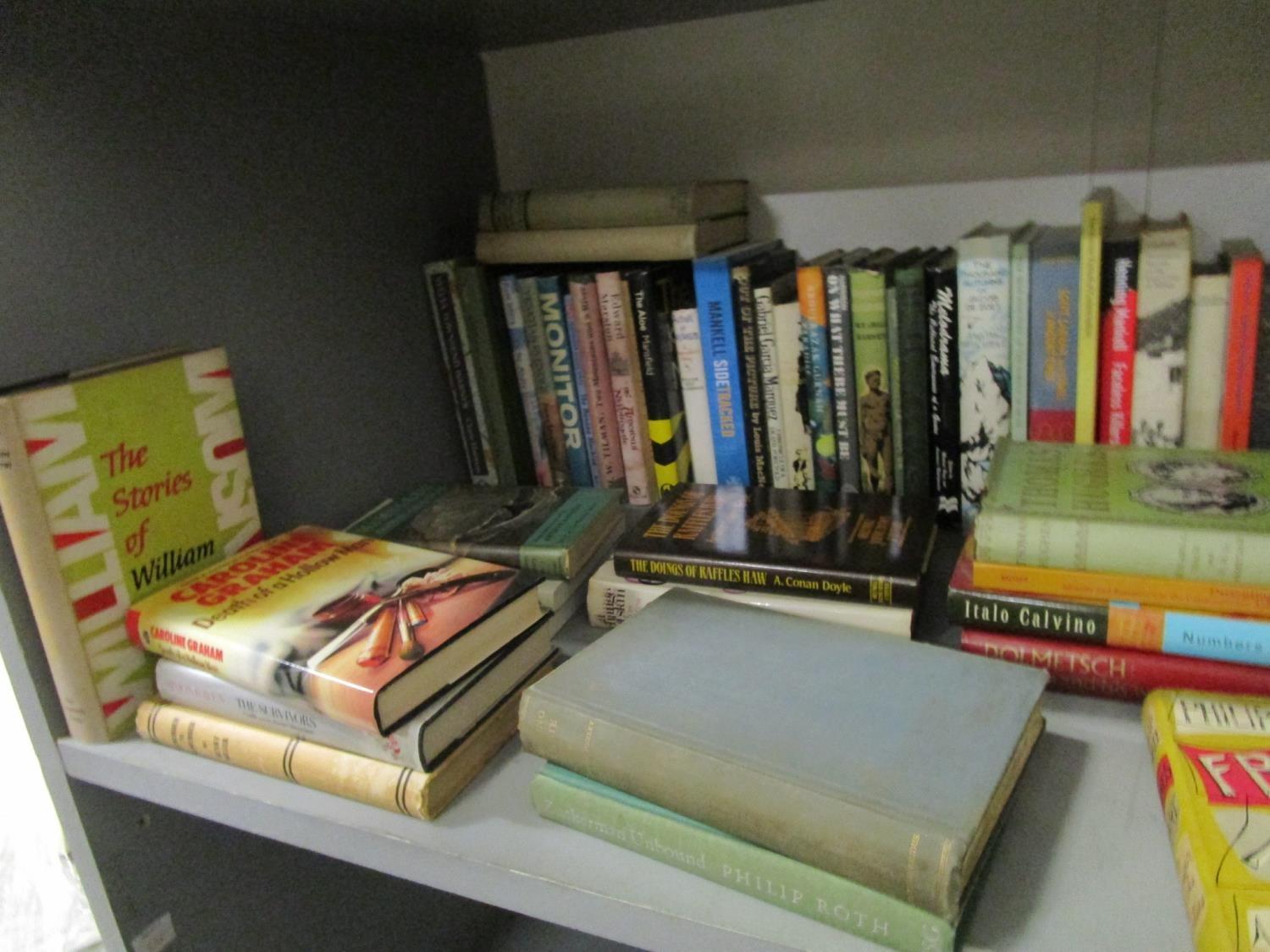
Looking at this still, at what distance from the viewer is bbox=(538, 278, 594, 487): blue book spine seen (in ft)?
3.03

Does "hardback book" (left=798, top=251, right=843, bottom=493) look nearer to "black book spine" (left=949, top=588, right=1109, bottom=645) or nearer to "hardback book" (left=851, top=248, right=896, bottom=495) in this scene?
"hardback book" (left=851, top=248, right=896, bottom=495)

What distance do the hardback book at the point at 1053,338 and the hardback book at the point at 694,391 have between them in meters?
0.29

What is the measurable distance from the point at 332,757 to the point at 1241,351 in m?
0.73

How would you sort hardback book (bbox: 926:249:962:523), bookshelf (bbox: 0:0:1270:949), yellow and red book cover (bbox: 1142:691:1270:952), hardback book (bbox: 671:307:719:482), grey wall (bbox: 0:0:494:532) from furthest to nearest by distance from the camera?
hardback book (bbox: 671:307:719:482) → hardback book (bbox: 926:249:962:523) → grey wall (bbox: 0:0:494:532) → bookshelf (bbox: 0:0:1270:949) → yellow and red book cover (bbox: 1142:691:1270:952)

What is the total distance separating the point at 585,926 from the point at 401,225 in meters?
0.72

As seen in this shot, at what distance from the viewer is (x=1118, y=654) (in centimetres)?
60

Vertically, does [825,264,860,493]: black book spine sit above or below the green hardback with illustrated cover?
above

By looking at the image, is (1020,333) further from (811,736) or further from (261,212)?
(261,212)

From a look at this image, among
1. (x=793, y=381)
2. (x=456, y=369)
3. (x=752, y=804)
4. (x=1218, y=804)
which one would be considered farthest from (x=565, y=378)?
(x=1218, y=804)

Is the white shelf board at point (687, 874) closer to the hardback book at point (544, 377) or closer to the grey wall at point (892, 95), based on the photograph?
the hardback book at point (544, 377)

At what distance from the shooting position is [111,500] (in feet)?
2.16

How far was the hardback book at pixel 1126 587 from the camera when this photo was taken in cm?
56

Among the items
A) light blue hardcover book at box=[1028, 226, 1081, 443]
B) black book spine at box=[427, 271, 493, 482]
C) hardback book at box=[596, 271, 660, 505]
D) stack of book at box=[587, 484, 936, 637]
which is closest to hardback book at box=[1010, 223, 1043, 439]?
light blue hardcover book at box=[1028, 226, 1081, 443]

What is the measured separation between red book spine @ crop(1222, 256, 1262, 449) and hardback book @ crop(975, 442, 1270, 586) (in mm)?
38
